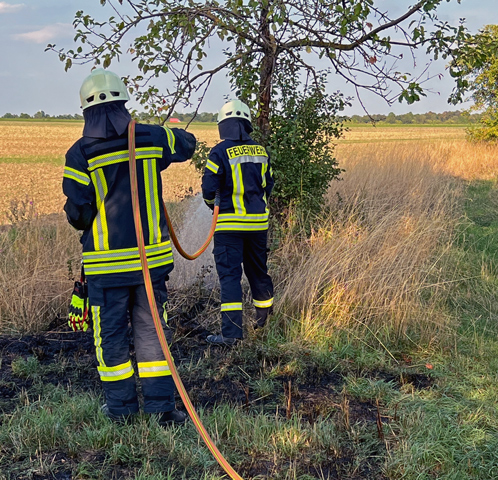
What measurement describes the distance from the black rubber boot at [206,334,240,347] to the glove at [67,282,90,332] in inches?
62.1

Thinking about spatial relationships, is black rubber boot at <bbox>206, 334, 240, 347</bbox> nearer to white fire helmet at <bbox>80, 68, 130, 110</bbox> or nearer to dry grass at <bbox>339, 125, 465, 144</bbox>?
white fire helmet at <bbox>80, 68, 130, 110</bbox>

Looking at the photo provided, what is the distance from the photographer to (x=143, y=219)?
11.6ft

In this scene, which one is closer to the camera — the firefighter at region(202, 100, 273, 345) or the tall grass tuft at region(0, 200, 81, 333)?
the firefighter at region(202, 100, 273, 345)

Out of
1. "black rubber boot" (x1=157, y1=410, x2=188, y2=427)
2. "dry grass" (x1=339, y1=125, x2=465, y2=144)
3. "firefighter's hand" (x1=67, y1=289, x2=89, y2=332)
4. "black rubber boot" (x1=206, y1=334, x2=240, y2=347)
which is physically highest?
"dry grass" (x1=339, y1=125, x2=465, y2=144)

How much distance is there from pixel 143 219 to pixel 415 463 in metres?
2.06

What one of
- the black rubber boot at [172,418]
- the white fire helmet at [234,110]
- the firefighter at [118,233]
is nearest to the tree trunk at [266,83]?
the white fire helmet at [234,110]

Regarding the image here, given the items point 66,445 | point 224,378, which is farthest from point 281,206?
point 66,445

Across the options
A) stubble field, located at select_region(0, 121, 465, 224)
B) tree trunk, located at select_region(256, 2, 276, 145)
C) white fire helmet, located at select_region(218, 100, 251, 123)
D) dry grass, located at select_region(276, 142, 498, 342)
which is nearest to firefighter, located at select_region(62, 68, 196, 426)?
white fire helmet, located at select_region(218, 100, 251, 123)

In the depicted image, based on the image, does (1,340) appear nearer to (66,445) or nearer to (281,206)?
(66,445)

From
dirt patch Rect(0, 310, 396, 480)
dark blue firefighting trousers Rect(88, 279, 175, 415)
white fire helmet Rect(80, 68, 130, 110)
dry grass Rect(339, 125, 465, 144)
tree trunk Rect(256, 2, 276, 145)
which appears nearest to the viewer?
dirt patch Rect(0, 310, 396, 480)

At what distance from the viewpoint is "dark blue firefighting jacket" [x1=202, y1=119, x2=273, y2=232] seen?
16.3 feet

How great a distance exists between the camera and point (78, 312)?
12.1 ft

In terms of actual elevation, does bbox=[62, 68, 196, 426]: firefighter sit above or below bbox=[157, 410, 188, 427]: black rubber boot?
above

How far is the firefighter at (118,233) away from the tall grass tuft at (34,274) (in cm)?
200
